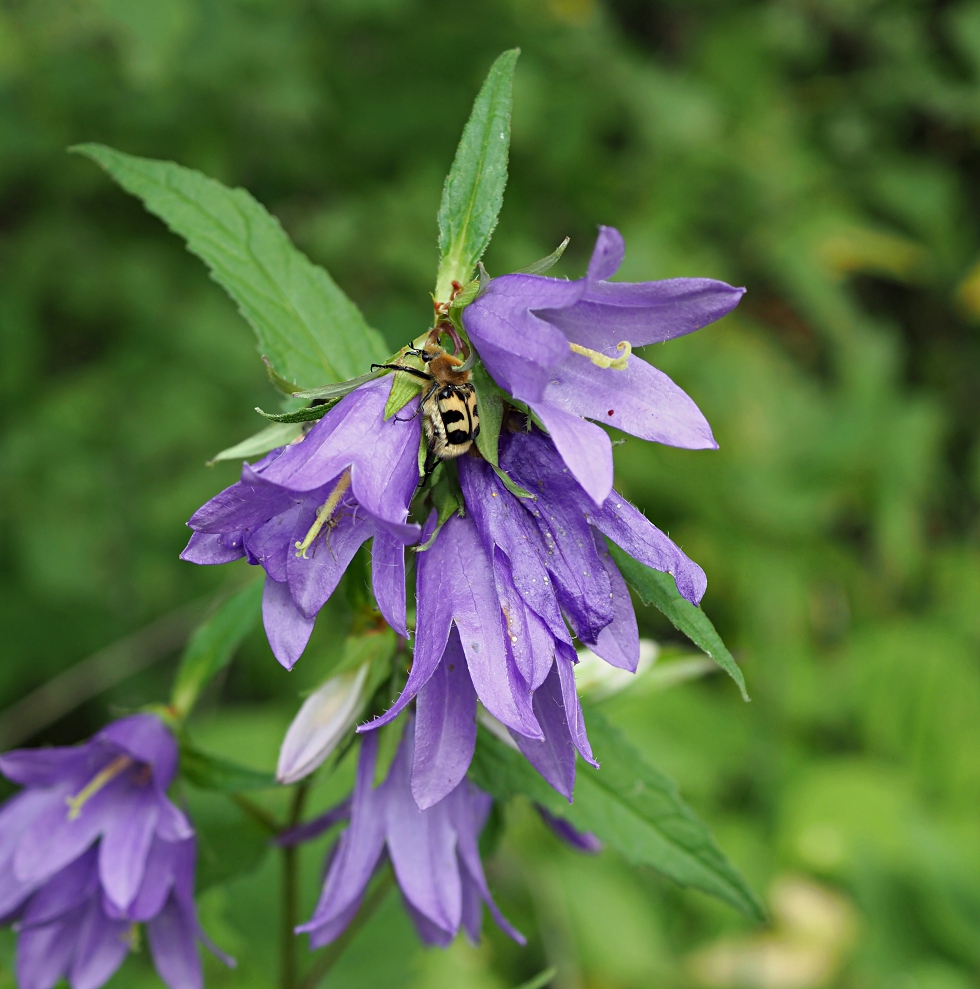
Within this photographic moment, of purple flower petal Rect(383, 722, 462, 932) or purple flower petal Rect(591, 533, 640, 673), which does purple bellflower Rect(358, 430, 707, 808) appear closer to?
purple flower petal Rect(591, 533, 640, 673)

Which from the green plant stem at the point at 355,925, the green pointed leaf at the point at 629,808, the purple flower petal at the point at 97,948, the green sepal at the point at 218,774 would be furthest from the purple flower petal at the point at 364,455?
the purple flower petal at the point at 97,948

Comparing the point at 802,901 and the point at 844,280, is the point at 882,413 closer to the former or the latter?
the point at 844,280

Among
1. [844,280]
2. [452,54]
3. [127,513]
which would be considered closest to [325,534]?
[127,513]

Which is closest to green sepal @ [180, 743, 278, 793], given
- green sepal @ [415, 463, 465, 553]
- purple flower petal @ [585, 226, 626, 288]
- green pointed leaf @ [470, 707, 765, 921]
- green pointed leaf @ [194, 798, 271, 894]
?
green pointed leaf @ [194, 798, 271, 894]

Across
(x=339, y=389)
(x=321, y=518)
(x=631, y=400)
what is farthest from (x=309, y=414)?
(x=631, y=400)

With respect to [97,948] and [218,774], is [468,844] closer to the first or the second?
[218,774]

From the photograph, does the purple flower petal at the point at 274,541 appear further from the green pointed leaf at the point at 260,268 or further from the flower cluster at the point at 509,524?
the green pointed leaf at the point at 260,268
